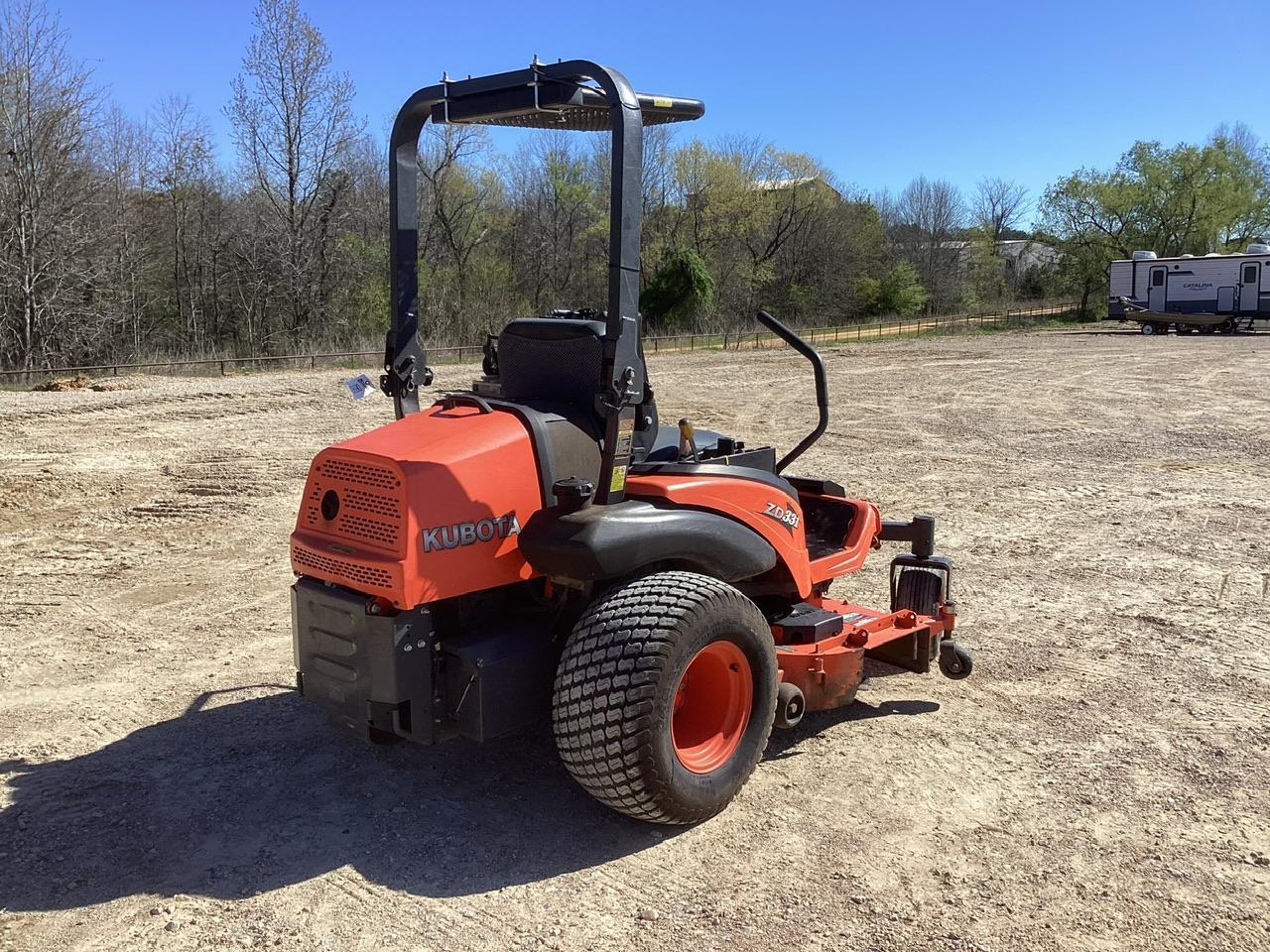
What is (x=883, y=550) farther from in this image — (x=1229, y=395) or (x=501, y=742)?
(x=1229, y=395)

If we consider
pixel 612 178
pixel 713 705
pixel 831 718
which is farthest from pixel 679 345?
pixel 612 178

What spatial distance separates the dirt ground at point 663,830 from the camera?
318 cm

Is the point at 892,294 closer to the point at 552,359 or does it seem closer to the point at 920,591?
the point at 920,591

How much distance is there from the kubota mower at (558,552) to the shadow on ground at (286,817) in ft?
1.26

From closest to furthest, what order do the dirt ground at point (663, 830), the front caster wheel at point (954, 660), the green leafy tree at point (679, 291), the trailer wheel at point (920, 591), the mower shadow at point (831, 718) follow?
the dirt ground at point (663, 830)
the mower shadow at point (831, 718)
the front caster wheel at point (954, 660)
the trailer wheel at point (920, 591)
the green leafy tree at point (679, 291)

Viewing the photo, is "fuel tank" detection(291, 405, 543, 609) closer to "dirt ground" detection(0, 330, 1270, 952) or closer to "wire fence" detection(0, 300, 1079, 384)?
"dirt ground" detection(0, 330, 1270, 952)

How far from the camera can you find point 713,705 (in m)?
3.89

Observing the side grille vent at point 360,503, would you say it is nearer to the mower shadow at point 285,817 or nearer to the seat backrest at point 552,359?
the seat backrest at point 552,359

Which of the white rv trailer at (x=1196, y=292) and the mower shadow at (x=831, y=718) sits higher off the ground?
the white rv trailer at (x=1196, y=292)

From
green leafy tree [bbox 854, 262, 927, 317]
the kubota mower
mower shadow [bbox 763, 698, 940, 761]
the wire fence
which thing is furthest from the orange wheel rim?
green leafy tree [bbox 854, 262, 927, 317]

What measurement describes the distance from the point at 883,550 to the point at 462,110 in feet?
17.0

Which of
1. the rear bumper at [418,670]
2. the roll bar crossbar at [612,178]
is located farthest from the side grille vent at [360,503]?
the roll bar crossbar at [612,178]

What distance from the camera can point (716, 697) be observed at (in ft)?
12.8

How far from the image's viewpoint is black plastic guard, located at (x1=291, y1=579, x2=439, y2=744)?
3383 millimetres
